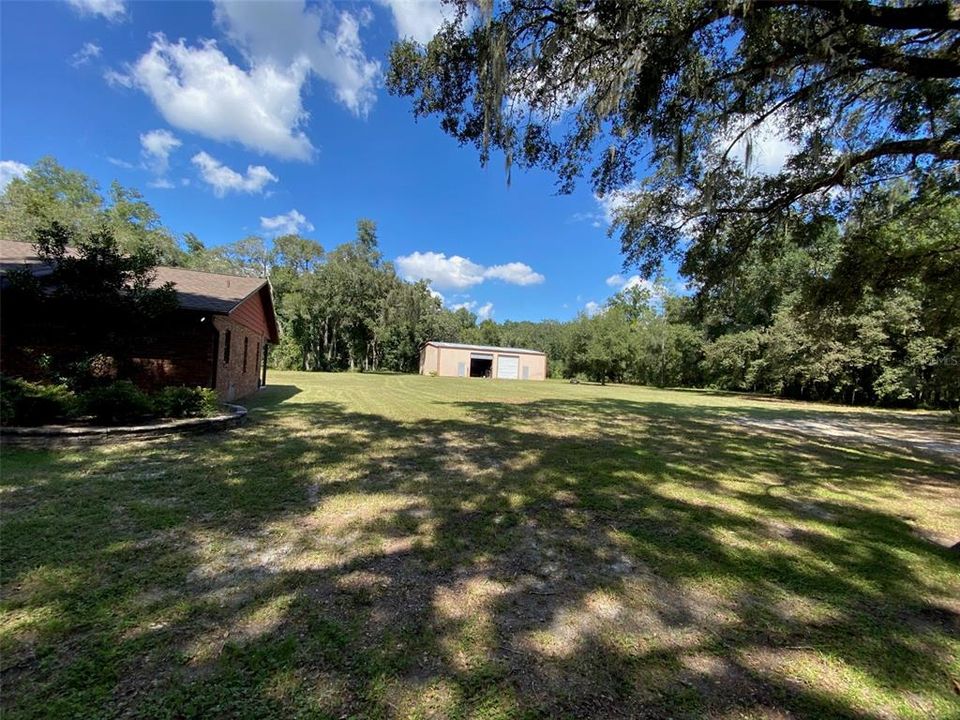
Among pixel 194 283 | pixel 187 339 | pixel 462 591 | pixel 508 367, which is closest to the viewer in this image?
pixel 462 591

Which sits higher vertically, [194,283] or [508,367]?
[194,283]

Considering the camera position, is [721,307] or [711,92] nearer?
[711,92]

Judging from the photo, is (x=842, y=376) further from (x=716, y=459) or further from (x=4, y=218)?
(x=4, y=218)

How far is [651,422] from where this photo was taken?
36.8 ft

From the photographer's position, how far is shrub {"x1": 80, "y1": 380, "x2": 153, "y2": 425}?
6.64 meters

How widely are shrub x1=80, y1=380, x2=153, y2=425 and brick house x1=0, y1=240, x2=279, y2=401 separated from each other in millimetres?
1384

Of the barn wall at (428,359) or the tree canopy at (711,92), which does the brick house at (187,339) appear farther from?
the barn wall at (428,359)

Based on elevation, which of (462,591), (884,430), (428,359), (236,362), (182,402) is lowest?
(462,591)

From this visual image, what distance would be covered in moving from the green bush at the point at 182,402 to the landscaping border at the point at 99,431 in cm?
25

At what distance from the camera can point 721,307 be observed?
32.0ft

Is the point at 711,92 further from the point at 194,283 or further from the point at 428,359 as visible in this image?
the point at 428,359

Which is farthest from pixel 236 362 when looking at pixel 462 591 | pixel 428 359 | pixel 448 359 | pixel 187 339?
pixel 428 359

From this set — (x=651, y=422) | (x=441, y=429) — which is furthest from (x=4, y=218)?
(x=651, y=422)

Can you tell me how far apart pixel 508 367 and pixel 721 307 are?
1262 inches
